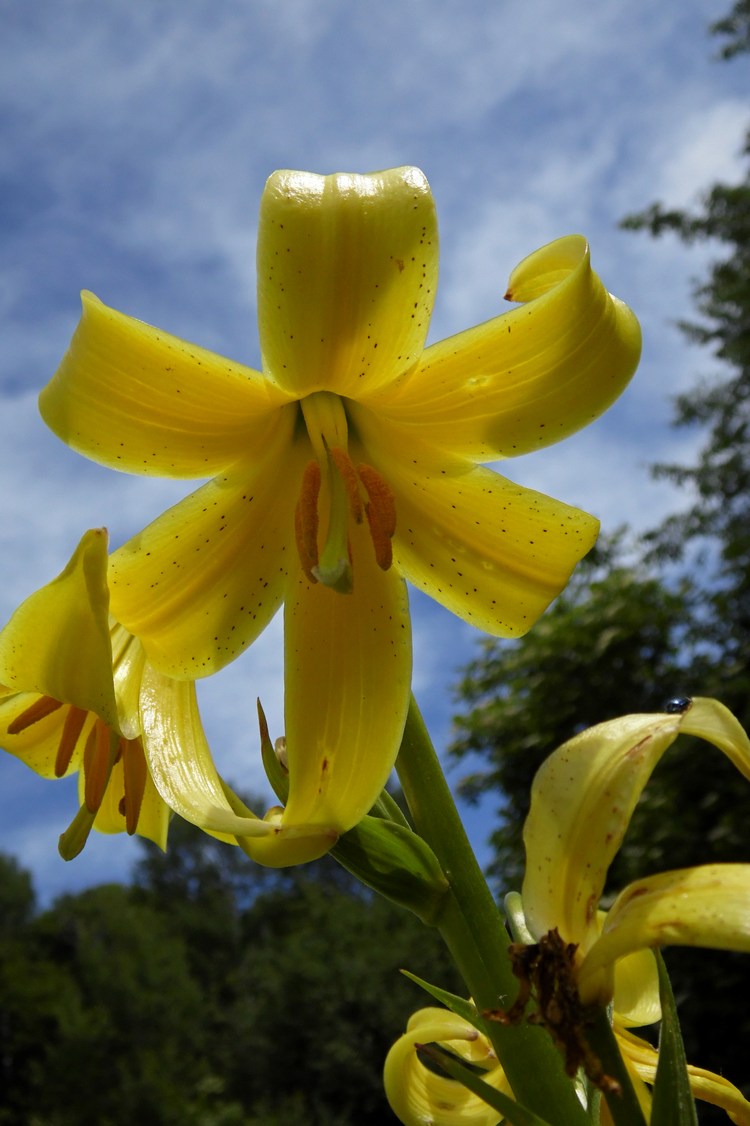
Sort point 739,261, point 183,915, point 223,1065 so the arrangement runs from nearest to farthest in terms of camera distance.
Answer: point 739,261 → point 223,1065 → point 183,915

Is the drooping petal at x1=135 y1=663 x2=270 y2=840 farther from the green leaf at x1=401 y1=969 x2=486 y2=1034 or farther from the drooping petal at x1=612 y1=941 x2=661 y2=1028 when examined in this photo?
the drooping petal at x1=612 y1=941 x2=661 y2=1028

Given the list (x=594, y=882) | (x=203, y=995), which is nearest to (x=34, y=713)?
(x=594, y=882)

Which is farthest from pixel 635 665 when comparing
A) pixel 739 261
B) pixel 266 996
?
pixel 266 996

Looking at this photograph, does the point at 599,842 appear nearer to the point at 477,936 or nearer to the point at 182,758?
the point at 477,936

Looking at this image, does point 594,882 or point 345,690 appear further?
point 345,690

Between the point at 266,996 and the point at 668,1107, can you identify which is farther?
the point at 266,996

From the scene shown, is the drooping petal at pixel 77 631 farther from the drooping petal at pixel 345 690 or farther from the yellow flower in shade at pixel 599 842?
the yellow flower in shade at pixel 599 842

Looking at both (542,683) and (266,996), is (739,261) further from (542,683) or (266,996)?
(266,996)
